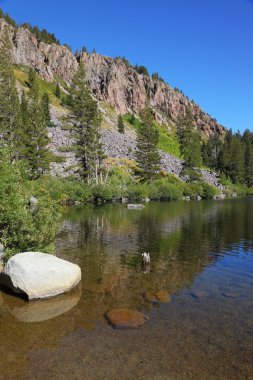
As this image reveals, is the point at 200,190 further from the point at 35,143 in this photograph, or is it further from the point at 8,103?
the point at 8,103

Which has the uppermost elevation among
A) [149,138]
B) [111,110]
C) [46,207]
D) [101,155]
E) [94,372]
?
[111,110]

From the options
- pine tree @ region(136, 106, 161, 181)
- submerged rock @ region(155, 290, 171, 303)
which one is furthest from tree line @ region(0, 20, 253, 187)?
submerged rock @ region(155, 290, 171, 303)

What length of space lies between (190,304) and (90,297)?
4022 mm

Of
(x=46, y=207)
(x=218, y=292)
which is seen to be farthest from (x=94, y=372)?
(x=46, y=207)

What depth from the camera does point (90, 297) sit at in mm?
13883

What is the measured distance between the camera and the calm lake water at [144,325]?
8.84 metres

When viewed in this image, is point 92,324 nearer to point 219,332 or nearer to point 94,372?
point 94,372

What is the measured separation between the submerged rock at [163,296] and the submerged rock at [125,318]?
1718mm

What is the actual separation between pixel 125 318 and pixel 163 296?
9.17ft

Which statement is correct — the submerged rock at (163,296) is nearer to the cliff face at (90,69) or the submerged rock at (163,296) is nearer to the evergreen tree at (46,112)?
the evergreen tree at (46,112)

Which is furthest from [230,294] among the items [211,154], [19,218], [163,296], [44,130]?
[211,154]

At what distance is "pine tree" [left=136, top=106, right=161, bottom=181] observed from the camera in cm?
7881

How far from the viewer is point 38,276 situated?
1338cm

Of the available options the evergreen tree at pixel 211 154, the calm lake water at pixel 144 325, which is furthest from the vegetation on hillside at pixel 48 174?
the evergreen tree at pixel 211 154
